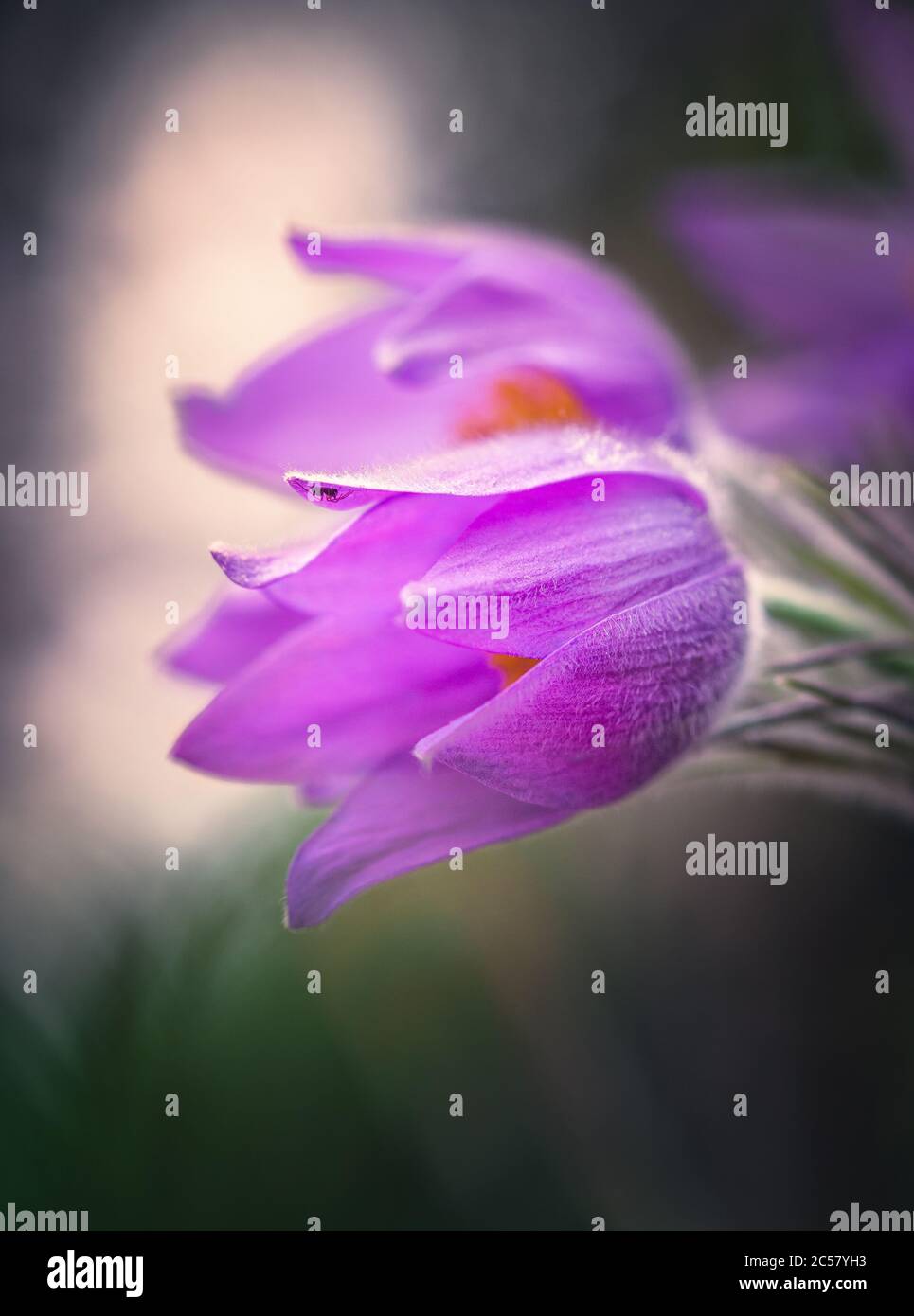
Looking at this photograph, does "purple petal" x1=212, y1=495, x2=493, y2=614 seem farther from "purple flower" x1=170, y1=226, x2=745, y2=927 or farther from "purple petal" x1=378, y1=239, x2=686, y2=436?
"purple petal" x1=378, y1=239, x2=686, y2=436

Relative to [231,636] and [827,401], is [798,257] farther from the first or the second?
[231,636]

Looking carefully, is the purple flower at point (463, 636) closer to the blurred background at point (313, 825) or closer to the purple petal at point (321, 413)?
the purple petal at point (321, 413)

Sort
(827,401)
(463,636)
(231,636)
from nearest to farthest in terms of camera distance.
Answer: (463,636)
(231,636)
(827,401)

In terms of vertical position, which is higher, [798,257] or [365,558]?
[798,257]

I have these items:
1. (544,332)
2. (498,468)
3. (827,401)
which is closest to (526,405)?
(544,332)

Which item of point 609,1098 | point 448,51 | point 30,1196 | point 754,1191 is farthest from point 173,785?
point 448,51

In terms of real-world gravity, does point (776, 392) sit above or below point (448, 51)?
below

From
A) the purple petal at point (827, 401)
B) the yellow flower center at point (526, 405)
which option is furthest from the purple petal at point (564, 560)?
the purple petal at point (827, 401)

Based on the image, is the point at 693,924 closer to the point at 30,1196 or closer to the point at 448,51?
the point at 30,1196
